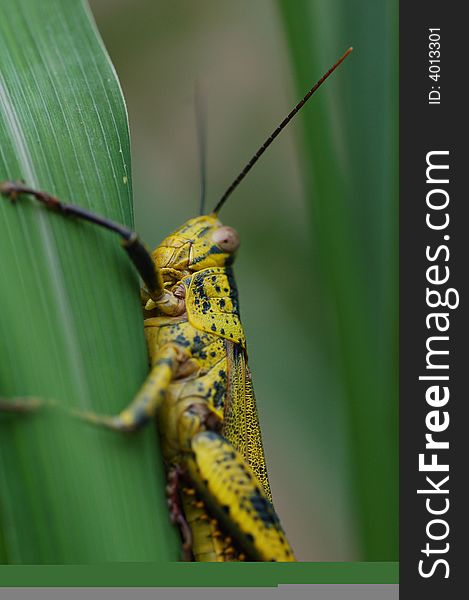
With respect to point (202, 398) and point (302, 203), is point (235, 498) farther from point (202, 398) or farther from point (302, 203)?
point (302, 203)

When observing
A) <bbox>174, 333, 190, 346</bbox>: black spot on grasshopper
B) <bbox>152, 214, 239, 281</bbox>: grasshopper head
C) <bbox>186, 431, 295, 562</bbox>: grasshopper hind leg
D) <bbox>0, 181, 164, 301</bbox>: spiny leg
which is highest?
<bbox>0, 181, 164, 301</bbox>: spiny leg

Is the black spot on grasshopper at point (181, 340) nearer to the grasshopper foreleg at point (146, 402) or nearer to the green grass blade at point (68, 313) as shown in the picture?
the grasshopper foreleg at point (146, 402)

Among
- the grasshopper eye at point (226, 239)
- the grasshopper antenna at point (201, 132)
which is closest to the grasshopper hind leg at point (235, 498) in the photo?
the grasshopper eye at point (226, 239)

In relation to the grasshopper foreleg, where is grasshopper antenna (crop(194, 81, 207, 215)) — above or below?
above

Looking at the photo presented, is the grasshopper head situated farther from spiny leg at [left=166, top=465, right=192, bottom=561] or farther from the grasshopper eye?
spiny leg at [left=166, top=465, right=192, bottom=561]

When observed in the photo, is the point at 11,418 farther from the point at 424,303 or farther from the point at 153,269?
the point at 424,303

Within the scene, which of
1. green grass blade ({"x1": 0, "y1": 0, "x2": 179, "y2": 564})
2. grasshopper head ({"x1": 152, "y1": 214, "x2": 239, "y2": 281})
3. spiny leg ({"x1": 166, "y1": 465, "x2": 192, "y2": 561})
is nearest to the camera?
green grass blade ({"x1": 0, "y1": 0, "x2": 179, "y2": 564})

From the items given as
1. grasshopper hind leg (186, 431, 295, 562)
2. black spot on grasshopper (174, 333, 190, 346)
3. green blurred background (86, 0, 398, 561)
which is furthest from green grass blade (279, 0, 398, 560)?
black spot on grasshopper (174, 333, 190, 346)

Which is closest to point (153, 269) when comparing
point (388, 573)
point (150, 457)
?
point (150, 457)
